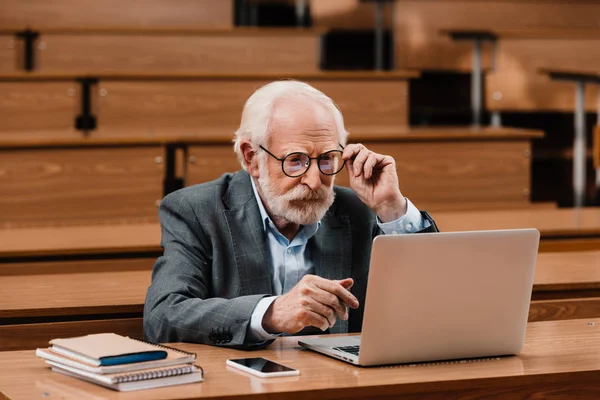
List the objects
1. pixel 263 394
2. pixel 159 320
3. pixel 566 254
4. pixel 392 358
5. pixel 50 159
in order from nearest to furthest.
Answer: pixel 263 394
pixel 392 358
pixel 159 320
pixel 566 254
pixel 50 159

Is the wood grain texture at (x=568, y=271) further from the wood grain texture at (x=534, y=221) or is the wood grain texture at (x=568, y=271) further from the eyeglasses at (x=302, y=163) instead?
the eyeglasses at (x=302, y=163)

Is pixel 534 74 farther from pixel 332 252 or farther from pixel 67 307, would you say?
pixel 67 307

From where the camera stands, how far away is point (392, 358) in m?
1.28

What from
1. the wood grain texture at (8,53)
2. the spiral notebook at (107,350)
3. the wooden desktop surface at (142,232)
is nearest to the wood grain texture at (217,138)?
the wooden desktop surface at (142,232)

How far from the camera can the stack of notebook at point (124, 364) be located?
1.16 metres

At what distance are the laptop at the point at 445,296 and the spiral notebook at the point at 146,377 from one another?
217 millimetres

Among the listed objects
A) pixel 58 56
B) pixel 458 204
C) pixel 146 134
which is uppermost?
pixel 58 56

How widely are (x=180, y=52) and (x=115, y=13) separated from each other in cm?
48

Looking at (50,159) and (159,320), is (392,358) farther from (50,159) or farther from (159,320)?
(50,159)

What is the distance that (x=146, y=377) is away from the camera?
1.17 meters

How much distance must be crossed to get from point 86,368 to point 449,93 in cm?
378

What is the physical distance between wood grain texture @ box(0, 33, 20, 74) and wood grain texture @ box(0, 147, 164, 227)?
1131 mm

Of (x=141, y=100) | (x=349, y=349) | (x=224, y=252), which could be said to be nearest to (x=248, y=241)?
(x=224, y=252)

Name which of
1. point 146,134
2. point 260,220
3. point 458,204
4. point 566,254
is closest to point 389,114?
point 458,204
